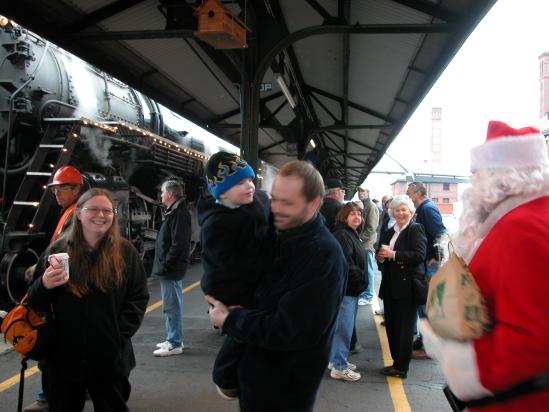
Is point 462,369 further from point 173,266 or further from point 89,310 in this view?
point 173,266

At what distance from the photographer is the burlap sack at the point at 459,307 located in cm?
130

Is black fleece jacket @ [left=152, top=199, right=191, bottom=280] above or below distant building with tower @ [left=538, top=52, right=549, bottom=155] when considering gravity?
below

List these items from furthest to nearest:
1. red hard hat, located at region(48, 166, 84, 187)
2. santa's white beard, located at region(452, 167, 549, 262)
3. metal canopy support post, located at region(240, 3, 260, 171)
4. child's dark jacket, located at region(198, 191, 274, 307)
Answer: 1. metal canopy support post, located at region(240, 3, 260, 171)
2. red hard hat, located at region(48, 166, 84, 187)
3. child's dark jacket, located at region(198, 191, 274, 307)
4. santa's white beard, located at region(452, 167, 549, 262)

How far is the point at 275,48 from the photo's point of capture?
491 cm

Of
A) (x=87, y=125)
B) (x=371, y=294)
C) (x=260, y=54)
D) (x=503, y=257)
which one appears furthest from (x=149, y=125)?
(x=503, y=257)

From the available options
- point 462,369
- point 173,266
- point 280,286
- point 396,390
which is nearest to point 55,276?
point 280,286

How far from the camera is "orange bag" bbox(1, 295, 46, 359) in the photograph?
2.33 meters

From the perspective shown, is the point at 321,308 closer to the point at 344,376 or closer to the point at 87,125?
the point at 344,376

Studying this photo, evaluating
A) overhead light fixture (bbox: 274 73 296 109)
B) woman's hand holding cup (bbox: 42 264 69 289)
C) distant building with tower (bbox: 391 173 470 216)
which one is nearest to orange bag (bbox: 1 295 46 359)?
woman's hand holding cup (bbox: 42 264 69 289)

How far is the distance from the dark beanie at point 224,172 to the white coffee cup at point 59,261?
3.08 feet

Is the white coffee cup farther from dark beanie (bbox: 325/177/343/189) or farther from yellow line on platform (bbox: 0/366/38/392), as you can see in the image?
dark beanie (bbox: 325/177/343/189)

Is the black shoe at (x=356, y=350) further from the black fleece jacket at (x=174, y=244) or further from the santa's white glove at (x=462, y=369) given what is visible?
the santa's white glove at (x=462, y=369)

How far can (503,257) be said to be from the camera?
1295mm

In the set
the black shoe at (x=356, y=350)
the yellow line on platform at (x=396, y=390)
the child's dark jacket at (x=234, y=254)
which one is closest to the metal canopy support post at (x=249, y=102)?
the black shoe at (x=356, y=350)
